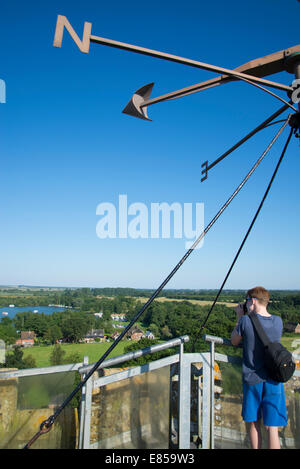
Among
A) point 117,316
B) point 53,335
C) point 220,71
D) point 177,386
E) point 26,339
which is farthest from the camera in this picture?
point 117,316

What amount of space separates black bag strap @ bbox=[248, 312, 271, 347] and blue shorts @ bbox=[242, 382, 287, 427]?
33 centimetres

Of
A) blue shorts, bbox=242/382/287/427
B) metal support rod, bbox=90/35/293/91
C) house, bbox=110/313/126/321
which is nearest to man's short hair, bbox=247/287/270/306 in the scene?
blue shorts, bbox=242/382/287/427

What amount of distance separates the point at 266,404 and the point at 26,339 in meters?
62.7

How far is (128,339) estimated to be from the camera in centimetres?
5847

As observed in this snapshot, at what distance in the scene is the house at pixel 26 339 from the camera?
179ft

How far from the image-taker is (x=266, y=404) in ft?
6.56

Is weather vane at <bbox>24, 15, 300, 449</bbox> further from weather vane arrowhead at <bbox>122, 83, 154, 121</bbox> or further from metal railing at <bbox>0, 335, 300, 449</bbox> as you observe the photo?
metal railing at <bbox>0, 335, 300, 449</bbox>

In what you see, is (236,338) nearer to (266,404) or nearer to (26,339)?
(266,404)

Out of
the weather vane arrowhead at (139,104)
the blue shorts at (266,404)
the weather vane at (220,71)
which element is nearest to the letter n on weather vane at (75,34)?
the weather vane at (220,71)

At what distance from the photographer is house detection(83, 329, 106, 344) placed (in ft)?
198

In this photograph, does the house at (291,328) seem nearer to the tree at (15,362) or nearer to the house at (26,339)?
the tree at (15,362)

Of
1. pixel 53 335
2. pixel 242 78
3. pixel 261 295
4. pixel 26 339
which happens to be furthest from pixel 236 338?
pixel 53 335
